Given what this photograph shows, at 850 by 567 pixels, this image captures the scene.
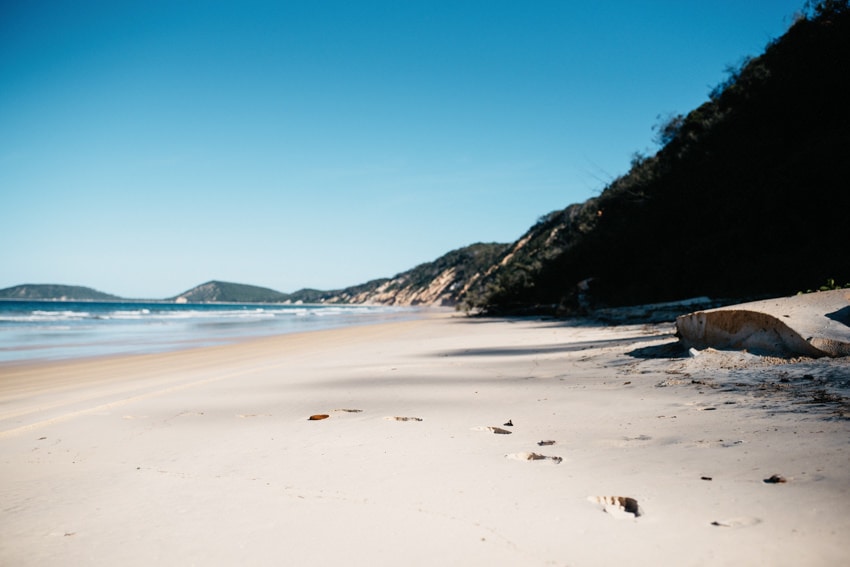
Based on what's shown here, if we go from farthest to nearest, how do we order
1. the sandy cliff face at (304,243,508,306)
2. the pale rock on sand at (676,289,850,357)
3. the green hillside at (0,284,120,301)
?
1. the green hillside at (0,284,120,301)
2. the sandy cliff face at (304,243,508,306)
3. the pale rock on sand at (676,289,850,357)

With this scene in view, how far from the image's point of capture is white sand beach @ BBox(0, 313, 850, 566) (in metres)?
1.80

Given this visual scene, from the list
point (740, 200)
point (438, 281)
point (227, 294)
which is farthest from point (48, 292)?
point (740, 200)

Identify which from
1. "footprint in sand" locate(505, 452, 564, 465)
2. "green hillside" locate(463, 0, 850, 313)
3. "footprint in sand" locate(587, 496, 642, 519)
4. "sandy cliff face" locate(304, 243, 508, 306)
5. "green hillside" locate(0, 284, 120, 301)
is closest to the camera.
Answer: "footprint in sand" locate(587, 496, 642, 519)

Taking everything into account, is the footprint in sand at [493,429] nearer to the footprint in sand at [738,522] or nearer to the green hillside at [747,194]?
the footprint in sand at [738,522]

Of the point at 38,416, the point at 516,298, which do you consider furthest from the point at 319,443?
the point at 516,298

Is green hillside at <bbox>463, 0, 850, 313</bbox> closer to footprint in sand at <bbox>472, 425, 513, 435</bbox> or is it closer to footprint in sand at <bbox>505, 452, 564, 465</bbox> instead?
footprint in sand at <bbox>472, 425, 513, 435</bbox>

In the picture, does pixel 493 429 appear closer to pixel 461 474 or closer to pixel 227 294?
pixel 461 474

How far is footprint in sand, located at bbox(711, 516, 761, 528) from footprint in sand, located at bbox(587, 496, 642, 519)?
28cm

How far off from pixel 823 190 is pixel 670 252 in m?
6.29

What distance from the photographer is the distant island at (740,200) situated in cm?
1235

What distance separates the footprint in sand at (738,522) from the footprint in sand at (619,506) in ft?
0.92

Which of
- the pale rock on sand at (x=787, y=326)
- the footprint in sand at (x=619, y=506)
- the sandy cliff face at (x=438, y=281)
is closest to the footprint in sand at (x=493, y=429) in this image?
the footprint in sand at (x=619, y=506)

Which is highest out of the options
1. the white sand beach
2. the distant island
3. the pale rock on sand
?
the distant island

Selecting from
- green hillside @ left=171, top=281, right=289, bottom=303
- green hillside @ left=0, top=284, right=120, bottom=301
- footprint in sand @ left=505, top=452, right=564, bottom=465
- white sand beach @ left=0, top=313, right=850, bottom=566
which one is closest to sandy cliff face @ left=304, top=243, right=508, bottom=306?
green hillside @ left=171, top=281, right=289, bottom=303
